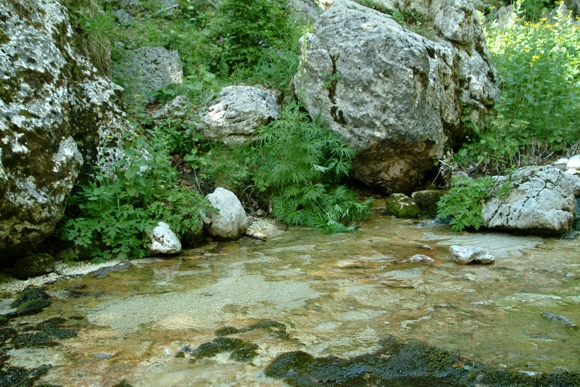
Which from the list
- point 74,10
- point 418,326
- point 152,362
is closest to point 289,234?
point 418,326

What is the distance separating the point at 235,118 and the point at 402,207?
2449 millimetres

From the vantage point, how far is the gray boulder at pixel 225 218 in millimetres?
5402

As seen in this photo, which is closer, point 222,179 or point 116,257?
point 116,257

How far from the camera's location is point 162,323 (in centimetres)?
321

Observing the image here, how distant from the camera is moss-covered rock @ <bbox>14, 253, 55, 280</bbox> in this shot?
421cm

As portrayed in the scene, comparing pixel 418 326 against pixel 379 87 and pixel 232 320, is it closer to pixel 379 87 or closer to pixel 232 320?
pixel 232 320

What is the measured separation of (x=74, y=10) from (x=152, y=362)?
16.1 feet

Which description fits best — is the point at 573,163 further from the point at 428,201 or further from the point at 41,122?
the point at 41,122

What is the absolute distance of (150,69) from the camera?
7.45m

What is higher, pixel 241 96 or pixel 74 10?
pixel 74 10

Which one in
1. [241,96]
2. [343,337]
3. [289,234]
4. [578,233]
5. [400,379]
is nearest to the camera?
[400,379]

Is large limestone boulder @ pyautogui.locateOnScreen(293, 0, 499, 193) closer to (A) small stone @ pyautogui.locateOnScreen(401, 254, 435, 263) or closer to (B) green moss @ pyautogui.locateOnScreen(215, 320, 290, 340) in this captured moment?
(A) small stone @ pyautogui.locateOnScreen(401, 254, 435, 263)

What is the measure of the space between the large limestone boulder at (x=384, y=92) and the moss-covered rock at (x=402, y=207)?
19.9 inches

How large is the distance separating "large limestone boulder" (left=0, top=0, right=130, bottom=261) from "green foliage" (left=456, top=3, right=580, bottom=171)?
16.1 ft
